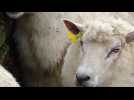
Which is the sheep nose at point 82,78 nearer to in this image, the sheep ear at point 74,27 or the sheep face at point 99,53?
the sheep face at point 99,53

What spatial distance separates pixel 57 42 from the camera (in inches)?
258

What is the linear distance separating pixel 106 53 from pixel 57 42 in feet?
4.78

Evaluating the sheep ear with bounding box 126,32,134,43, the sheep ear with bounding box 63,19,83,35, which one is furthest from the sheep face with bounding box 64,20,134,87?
the sheep ear with bounding box 63,19,83,35

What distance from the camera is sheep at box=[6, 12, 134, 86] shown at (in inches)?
213

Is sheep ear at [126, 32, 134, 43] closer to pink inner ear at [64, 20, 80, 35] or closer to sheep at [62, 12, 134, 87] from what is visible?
sheep at [62, 12, 134, 87]

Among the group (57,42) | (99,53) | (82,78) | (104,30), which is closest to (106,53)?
(99,53)

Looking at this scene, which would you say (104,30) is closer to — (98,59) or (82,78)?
(98,59)

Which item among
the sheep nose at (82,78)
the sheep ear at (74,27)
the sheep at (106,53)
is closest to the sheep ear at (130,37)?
the sheep at (106,53)

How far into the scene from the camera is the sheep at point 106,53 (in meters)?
5.09

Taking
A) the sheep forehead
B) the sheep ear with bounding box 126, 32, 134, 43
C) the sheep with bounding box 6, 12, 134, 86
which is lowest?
the sheep with bounding box 6, 12, 134, 86

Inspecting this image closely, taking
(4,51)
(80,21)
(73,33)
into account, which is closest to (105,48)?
(73,33)
